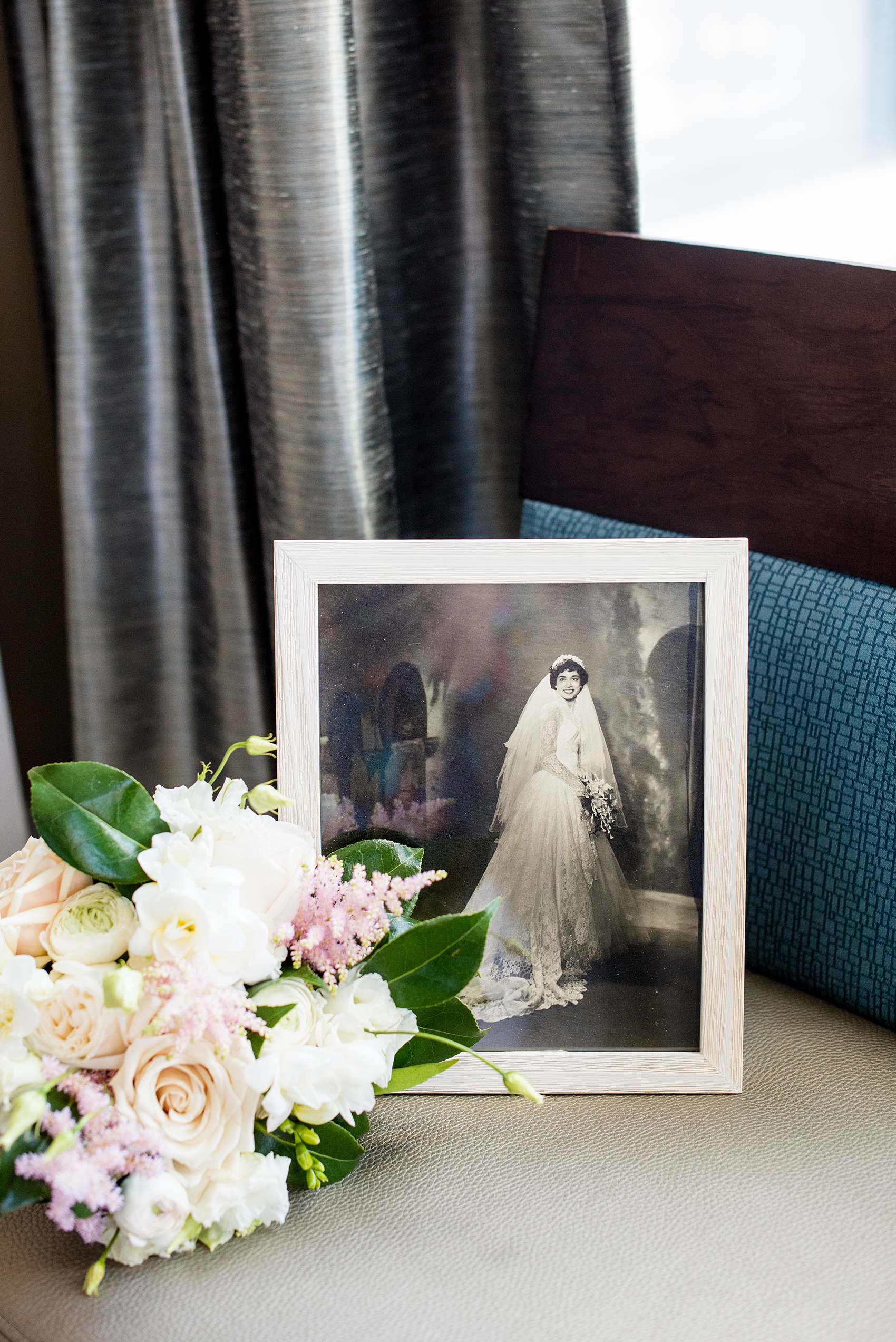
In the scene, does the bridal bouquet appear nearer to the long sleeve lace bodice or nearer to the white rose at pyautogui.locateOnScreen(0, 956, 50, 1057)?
the white rose at pyautogui.locateOnScreen(0, 956, 50, 1057)

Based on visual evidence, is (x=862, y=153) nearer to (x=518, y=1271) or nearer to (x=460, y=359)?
(x=460, y=359)

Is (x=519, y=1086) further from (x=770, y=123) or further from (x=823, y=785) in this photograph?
(x=770, y=123)

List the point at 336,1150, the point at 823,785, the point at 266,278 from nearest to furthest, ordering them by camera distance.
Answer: the point at 336,1150
the point at 823,785
the point at 266,278

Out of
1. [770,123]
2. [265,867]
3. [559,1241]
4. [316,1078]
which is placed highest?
[770,123]

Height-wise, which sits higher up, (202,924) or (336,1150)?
(202,924)

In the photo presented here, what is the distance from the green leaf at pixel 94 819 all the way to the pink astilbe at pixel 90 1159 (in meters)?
0.10

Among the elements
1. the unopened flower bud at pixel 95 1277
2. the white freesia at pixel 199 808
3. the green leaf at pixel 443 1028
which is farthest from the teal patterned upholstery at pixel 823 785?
the unopened flower bud at pixel 95 1277

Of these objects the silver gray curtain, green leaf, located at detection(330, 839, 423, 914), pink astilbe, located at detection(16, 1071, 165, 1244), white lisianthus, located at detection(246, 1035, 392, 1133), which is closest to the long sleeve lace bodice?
green leaf, located at detection(330, 839, 423, 914)

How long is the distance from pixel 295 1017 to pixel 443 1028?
10cm

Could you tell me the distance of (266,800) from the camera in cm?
63

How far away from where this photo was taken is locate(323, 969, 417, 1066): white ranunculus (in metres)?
0.59

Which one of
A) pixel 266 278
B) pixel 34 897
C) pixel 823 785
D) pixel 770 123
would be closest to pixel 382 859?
pixel 34 897

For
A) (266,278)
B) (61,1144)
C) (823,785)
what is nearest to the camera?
(61,1144)

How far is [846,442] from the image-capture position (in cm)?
77
